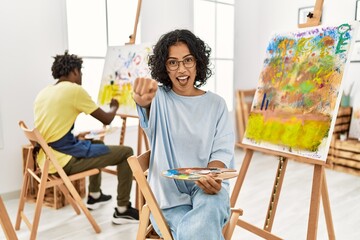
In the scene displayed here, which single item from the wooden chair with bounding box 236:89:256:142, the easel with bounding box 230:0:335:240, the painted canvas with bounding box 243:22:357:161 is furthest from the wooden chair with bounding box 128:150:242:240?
the wooden chair with bounding box 236:89:256:142

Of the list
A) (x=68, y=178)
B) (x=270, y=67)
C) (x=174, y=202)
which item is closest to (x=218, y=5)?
(x=270, y=67)

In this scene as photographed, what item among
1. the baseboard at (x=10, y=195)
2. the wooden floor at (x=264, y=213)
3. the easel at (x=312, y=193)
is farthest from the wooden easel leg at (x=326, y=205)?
the baseboard at (x=10, y=195)

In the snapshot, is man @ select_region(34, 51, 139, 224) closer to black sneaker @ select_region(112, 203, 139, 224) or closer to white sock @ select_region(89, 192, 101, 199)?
black sneaker @ select_region(112, 203, 139, 224)

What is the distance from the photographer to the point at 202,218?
128 cm

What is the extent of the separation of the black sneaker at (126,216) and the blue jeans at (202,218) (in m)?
1.14

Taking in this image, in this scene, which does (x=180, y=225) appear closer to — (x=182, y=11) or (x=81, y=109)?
(x=81, y=109)

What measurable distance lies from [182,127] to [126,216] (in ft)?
4.15

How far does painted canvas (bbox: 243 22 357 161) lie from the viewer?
5.80ft

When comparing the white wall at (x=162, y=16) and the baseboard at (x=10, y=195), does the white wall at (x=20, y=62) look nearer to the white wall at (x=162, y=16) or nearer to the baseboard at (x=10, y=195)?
the baseboard at (x=10, y=195)

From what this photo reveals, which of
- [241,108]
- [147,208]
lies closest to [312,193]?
[147,208]

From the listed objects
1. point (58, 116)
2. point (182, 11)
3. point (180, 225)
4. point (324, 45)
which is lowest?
point (180, 225)

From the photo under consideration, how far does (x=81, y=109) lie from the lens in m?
2.34

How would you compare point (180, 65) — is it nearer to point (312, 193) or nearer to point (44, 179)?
point (312, 193)

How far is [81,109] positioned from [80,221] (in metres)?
0.84
